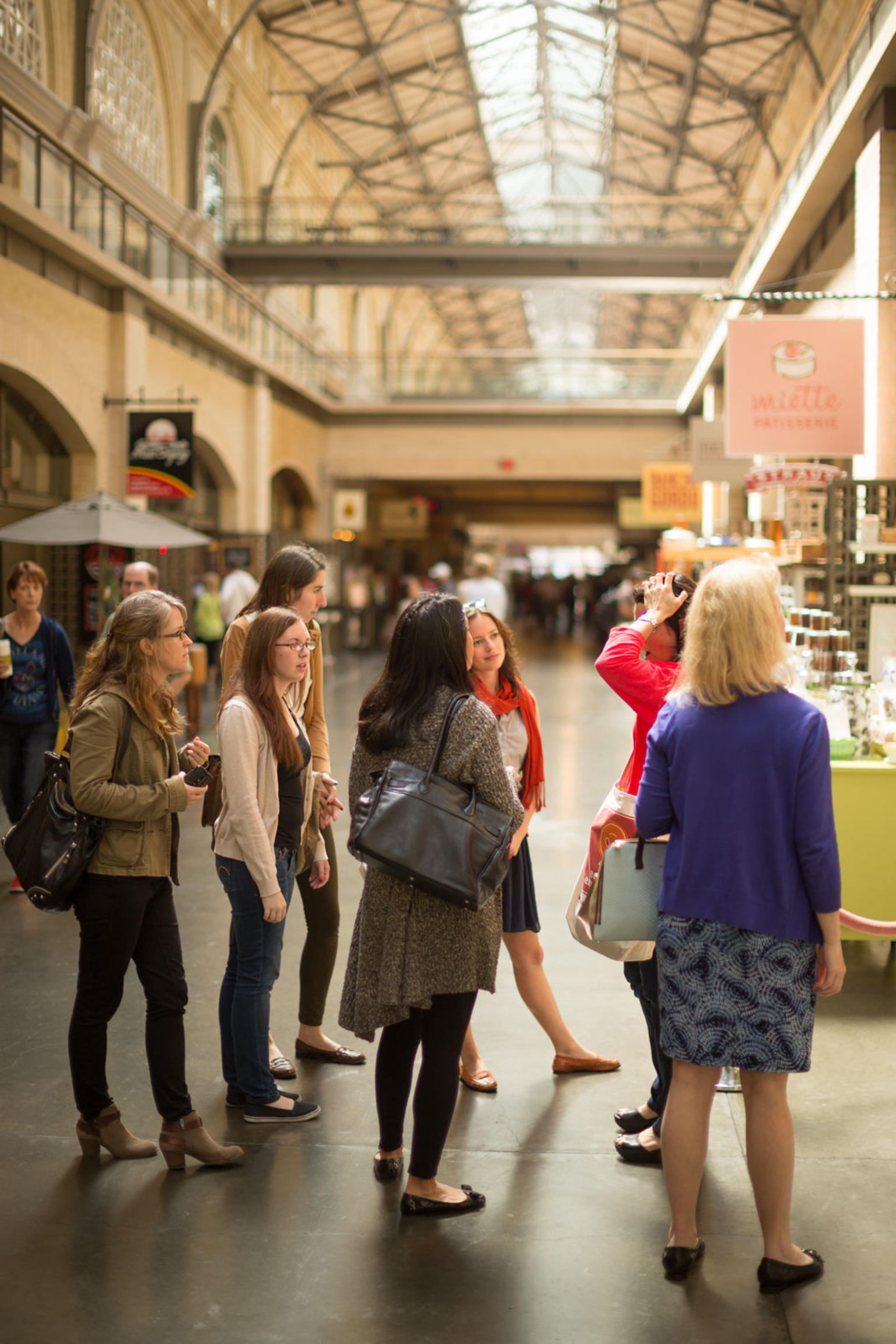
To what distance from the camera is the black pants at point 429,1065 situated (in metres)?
3.21

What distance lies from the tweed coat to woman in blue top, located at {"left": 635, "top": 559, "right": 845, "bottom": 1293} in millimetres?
418

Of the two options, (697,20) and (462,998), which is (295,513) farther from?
(462,998)

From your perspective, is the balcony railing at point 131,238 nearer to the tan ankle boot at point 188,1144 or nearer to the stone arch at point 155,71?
the stone arch at point 155,71

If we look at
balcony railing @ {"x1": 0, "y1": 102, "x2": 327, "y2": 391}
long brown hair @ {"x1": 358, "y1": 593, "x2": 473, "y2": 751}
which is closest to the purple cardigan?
long brown hair @ {"x1": 358, "y1": 593, "x2": 473, "y2": 751}

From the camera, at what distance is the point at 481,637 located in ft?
13.2

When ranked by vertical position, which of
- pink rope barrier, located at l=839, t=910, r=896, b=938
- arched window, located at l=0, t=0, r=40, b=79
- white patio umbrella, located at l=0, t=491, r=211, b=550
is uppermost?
arched window, located at l=0, t=0, r=40, b=79

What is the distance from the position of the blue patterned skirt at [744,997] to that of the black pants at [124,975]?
Result: 145cm

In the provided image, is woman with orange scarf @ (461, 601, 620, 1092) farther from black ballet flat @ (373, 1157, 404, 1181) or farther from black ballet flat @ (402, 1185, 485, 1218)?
black ballet flat @ (402, 1185, 485, 1218)

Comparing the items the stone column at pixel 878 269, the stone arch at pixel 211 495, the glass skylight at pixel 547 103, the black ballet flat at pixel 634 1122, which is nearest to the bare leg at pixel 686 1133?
the black ballet flat at pixel 634 1122

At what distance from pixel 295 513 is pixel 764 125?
12.4m

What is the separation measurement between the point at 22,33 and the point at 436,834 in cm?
1507

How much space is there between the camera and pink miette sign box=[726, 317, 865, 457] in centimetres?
917

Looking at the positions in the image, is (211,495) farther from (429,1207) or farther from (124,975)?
(429,1207)

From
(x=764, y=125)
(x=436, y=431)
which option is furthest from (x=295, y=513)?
(x=764, y=125)
